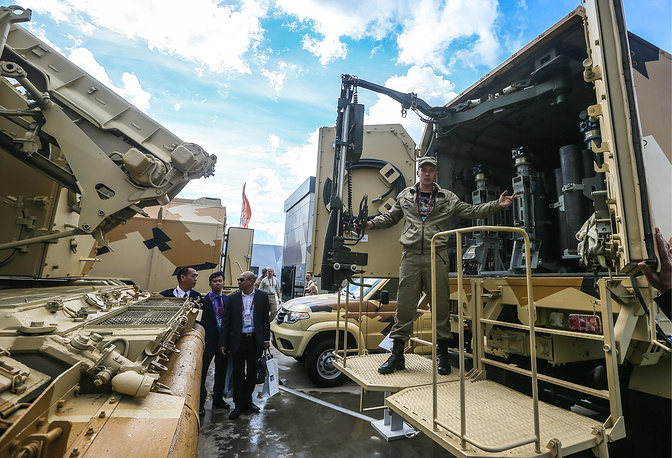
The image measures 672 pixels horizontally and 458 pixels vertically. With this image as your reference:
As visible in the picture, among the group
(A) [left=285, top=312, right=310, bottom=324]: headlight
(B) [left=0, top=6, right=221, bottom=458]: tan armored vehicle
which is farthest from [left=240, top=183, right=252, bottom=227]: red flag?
Result: (B) [left=0, top=6, right=221, bottom=458]: tan armored vehicle

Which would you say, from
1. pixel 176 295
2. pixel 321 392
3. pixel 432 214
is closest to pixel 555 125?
pixel 432 214

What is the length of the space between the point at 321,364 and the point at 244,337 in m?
1.49

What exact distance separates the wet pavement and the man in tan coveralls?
1137 mm

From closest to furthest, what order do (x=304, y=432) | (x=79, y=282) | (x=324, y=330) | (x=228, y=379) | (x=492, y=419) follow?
(x=492, y=419) → (x=304, y=432) → (x=79, y=282) → (x=228, y=379) → (x=324, y=330)

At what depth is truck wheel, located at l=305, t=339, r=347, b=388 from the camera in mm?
5527

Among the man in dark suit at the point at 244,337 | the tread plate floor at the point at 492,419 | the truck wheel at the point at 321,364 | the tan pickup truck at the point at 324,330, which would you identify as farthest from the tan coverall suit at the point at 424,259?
the truck wheel at the point at 321,364

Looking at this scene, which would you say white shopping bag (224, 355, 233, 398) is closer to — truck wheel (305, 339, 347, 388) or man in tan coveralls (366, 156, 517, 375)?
truck wheel (305, 339, 347, 388)

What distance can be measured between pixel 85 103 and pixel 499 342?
4.93 metres

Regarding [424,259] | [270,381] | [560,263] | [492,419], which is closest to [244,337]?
[270,381]

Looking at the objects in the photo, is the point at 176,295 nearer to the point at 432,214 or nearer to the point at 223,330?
the point at 223,330

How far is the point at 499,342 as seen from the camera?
3.48 meters

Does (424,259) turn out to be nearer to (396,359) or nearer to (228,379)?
(396,359)

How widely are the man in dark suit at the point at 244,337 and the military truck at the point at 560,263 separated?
5.33ft

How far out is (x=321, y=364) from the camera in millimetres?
5574
